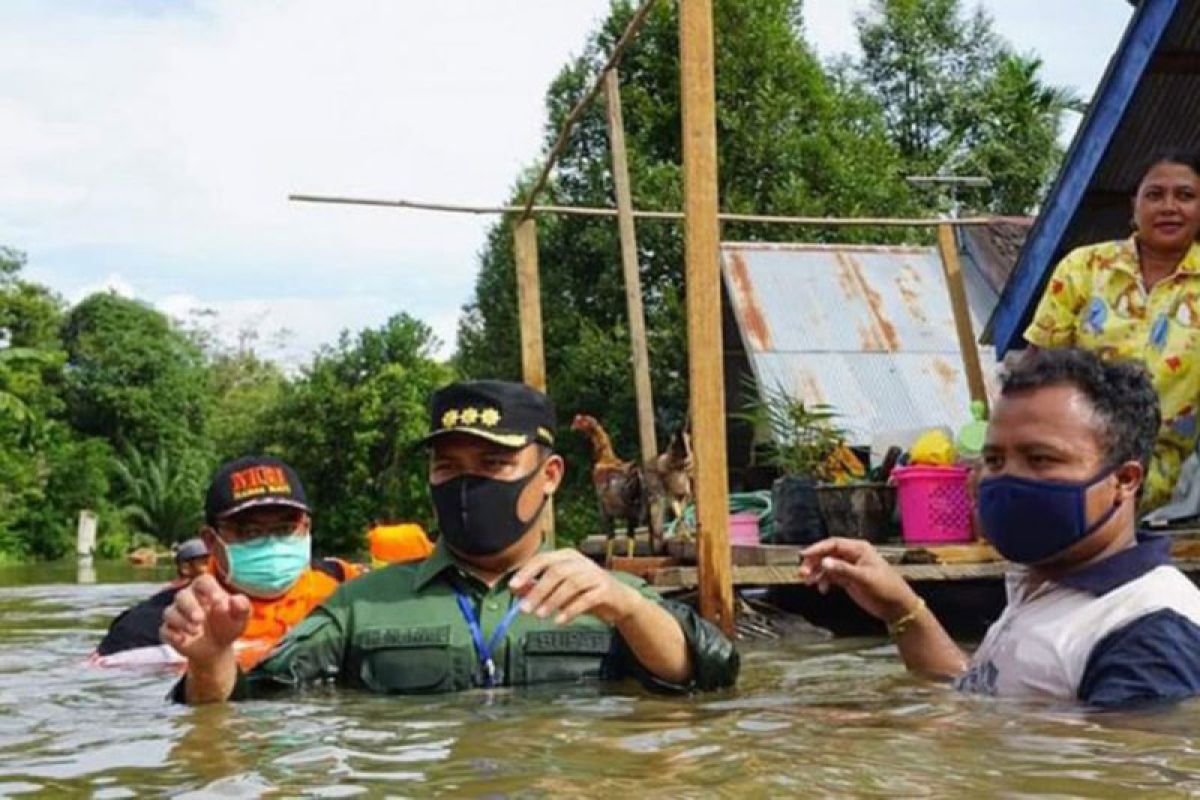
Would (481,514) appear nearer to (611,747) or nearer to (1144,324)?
(611,747)

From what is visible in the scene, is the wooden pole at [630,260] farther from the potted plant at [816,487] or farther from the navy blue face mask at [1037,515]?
the navy blue face mask at [1037,515]

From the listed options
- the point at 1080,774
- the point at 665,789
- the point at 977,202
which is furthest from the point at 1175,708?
the point at 977,202

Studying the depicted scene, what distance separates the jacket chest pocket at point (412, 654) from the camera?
466cm

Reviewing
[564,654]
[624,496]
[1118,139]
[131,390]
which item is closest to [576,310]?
[624,496]

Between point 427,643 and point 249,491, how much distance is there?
57.1 inches

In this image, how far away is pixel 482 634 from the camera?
468 centimetres

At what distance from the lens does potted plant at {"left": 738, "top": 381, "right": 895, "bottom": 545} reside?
8.84 m

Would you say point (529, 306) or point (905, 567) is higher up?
point (529, 306)

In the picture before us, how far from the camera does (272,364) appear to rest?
68.6 m

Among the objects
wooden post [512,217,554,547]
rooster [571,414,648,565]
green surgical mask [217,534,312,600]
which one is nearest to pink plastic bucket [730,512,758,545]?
rooster [571,414,648,565]

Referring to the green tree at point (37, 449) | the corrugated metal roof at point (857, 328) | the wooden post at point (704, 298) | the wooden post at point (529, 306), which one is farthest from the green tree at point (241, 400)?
the wooden post at point (704, 298)

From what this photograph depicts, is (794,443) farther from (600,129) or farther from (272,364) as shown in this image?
(272,364)

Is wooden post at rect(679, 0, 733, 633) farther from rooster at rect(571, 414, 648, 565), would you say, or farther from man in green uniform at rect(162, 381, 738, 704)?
rooster at rect(571, 414, 648, 565)

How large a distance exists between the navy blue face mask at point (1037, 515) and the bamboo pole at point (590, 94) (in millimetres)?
4712
